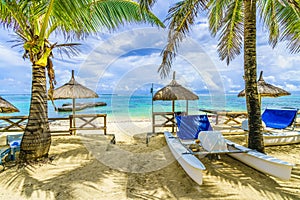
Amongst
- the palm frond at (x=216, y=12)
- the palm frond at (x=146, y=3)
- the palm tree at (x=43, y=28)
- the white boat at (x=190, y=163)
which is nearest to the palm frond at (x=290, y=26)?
the palm frond at (x=216, y=12)

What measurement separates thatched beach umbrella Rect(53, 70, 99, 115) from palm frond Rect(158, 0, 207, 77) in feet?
11.2

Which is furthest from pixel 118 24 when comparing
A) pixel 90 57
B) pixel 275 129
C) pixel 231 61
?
pixel 275 129

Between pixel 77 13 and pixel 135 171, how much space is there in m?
3.12

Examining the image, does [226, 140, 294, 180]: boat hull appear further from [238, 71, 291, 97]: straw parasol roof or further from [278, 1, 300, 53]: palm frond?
[238, 71, 291, 97]: straw parasol roof

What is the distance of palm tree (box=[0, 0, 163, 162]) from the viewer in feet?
10.9

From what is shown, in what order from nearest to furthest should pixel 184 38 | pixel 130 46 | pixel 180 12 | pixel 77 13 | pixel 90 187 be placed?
1. pixel 90 187
2. pixel 77 13
3. pixel 180 12
4. pixel 184 38
5. pixel 130 46

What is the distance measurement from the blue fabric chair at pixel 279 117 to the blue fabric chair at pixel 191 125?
2.49m

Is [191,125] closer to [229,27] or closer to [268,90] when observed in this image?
[229,27]

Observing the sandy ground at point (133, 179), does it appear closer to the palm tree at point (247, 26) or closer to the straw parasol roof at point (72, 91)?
the palm tree at point (247, 26)

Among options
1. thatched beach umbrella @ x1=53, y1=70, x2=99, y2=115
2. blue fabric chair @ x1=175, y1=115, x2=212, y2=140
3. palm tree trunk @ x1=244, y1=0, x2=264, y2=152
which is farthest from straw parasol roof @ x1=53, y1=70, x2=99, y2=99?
palm tree trunk @ x1=244, y1=0, x2=264, y2=152

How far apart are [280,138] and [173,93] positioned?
329 cm

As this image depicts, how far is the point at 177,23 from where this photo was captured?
4.27 m

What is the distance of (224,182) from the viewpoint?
297 cm

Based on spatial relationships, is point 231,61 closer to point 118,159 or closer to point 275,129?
point 275,129
